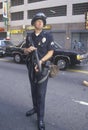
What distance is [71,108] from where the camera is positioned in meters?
5.74

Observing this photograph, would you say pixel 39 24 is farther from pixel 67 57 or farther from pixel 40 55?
pixel 67 57

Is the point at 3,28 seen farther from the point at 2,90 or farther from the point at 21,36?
the point at 2,90

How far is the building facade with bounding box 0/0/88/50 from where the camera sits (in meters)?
33.0

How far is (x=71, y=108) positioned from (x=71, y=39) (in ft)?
94.2

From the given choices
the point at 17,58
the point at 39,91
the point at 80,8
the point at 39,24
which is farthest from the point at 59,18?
the point at 39,91

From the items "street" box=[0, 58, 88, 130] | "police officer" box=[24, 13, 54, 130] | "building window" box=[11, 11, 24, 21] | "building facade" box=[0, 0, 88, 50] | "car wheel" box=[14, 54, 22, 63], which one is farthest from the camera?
"building window" box=[11, 11, 24, 21]

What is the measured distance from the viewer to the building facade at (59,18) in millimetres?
32969

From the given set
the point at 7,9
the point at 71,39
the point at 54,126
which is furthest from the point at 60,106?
the point at 7,9

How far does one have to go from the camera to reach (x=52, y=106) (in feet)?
19.3

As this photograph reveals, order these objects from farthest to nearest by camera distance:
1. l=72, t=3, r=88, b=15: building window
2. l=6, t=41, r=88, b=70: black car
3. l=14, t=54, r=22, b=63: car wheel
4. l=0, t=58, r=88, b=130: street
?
l=72, t=3, r=88, b=15: building window < l=14, t=54, r=22, b=63: car wheel < l=6, t=41, r=88, b=70: black car < l=0, t=58, r=88, b=130: street

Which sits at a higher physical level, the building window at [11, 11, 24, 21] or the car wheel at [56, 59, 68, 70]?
the building window at [11, 11, 24, 21]

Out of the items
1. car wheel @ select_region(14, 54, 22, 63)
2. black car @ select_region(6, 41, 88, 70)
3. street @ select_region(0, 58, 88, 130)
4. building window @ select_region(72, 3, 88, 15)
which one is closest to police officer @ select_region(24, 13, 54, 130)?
street @ select_region(0, 58, 88, 130)

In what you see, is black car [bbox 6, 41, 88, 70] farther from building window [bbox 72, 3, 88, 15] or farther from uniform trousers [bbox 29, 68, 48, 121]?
building window [bbox 72, 3, 88, 15]

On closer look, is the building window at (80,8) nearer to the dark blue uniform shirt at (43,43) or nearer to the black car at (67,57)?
the black car at (67,57)
